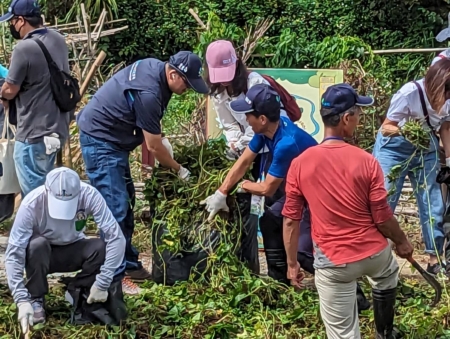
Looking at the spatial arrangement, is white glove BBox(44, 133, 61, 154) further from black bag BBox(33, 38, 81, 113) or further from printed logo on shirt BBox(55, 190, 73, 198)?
printed logo on shirt BBox(55, 190, 73, 198)

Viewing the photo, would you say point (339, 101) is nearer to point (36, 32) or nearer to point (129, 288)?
point (129, 288)

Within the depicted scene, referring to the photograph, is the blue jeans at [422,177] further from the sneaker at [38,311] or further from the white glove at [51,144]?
the sneaker at [38,311]

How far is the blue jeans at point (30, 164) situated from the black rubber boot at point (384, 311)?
248 cm

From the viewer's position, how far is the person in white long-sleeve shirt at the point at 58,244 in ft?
14.2

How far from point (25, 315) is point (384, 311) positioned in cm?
190

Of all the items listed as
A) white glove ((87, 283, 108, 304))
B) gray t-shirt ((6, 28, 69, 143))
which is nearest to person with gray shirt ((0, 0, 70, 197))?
gray t-shirt ((6, 28, 69, 143))

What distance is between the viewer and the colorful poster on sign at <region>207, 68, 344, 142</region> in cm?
748

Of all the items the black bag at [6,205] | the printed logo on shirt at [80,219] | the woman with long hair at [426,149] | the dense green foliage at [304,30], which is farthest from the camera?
the dense green foliage at [304,30]

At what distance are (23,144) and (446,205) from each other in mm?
2883

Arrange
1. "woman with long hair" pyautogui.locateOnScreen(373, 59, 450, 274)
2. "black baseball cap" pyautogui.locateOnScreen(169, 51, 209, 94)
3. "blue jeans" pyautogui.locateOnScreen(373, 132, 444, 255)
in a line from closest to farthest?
"black baseball cap" pyautogui.locateOnScreen(169, 51, 209, 94), "woman with long hair" pyautogui.locateOnScreen(373, 59, 450, 274), "blue jeans" pyautogui.locateOnScreen(373, 132, 444, 255)

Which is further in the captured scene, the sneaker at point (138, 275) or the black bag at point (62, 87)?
the sneaker at point (138, 275)

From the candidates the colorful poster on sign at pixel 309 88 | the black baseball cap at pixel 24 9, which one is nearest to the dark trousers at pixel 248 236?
the black baseball cap at pixel 24 9

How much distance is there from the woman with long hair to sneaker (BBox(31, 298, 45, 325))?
2283mm

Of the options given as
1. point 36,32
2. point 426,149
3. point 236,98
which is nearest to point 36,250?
point 36,32
